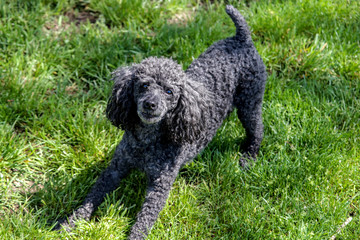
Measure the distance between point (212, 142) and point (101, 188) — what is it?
115 centimetres

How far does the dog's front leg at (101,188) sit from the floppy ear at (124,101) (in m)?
0.29

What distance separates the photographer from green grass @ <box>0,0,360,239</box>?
10.2 ft

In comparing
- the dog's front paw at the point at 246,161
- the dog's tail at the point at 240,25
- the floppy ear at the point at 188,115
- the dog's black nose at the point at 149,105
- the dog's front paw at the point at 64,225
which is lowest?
the dog's front paw at the point at 64,225

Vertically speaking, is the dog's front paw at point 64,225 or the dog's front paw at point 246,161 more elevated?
the dog's front paw at point 246,161

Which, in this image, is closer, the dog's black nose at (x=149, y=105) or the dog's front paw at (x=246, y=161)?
the dog's black nose at (x=149, y=105)

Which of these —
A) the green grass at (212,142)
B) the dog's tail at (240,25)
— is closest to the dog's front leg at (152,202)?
the green grass at (212,142)

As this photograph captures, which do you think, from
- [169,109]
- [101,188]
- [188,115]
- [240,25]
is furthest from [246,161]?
[101,188]

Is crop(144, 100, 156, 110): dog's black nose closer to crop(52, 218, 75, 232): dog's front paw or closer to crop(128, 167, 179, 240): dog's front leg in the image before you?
crop(128, 167, 179, 240): dog's front leg

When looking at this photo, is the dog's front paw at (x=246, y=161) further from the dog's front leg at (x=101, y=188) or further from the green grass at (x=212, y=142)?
the dog's front leg at (x=101, y=188)

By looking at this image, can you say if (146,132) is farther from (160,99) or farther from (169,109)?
(160,99)

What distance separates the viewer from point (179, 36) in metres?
4.44

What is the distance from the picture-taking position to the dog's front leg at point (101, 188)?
3061 mm

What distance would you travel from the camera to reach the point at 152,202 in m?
3.01

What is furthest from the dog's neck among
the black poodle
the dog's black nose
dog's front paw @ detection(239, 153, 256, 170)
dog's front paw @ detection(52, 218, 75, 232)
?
dog's front paw @ detection(239, 153, 256, 170)
